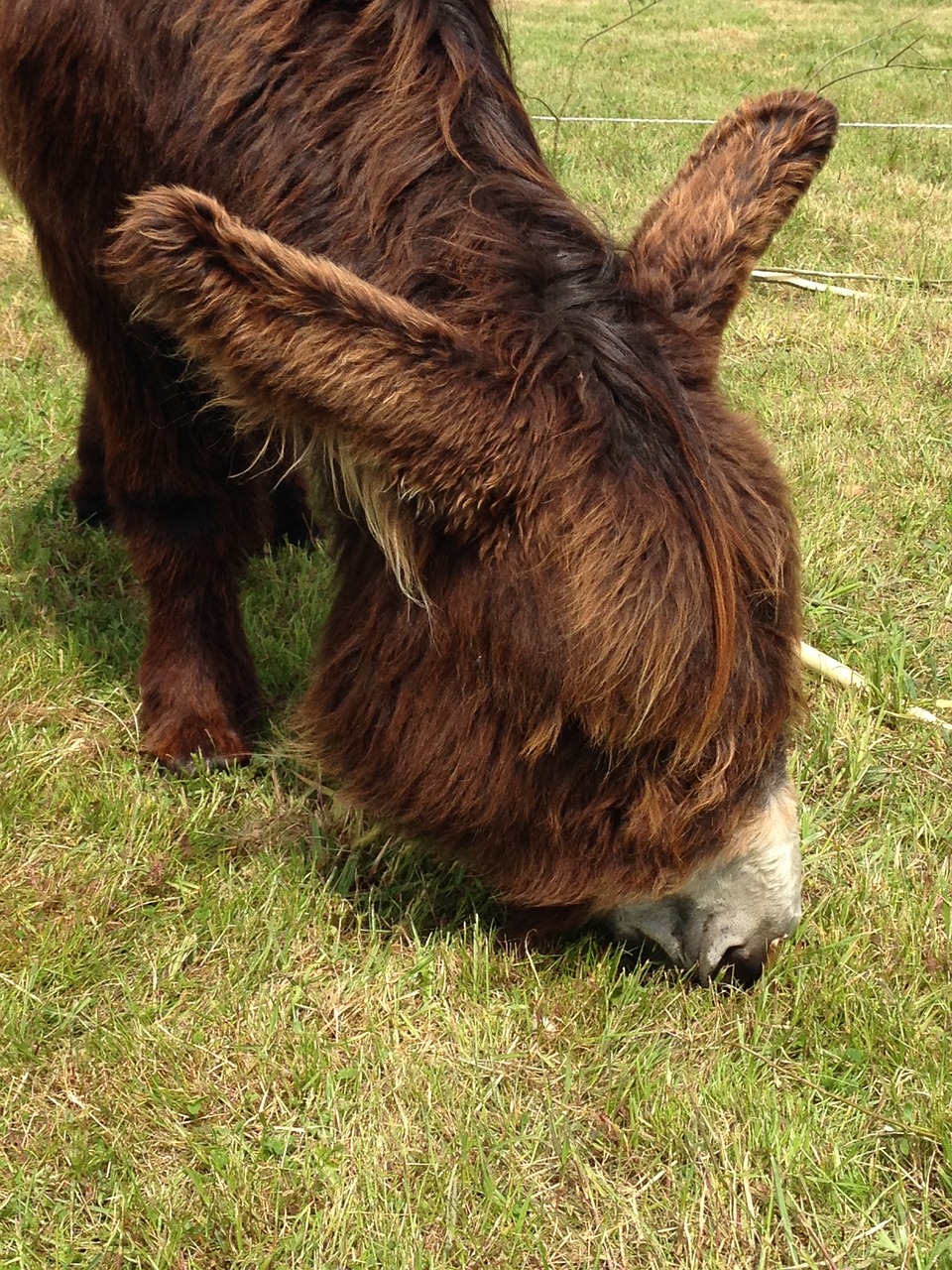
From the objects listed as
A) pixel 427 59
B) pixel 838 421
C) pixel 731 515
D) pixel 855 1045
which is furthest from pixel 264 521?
pixel 838 421

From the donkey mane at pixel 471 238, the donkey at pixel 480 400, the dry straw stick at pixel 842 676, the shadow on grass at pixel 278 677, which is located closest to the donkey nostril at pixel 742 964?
the donkey at pixel 480 400

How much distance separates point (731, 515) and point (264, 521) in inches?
59.2

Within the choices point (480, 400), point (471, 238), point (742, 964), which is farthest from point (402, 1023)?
point (471, 238)

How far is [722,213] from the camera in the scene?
2.32 meters

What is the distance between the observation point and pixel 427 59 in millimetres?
2213

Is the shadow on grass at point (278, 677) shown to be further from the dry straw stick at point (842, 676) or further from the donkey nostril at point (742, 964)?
the dry straw stick at point (842, 676)

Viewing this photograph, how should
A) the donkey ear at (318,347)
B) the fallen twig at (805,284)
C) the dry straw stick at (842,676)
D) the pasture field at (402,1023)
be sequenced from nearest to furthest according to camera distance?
the donkey ear at (318,347) → the pasture field at (402,1023) → the dry straw stick at (842,676) → the fallen twig at (805,284)

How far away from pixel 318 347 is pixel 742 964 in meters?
1.39

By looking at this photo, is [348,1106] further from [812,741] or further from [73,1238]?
[812,741]

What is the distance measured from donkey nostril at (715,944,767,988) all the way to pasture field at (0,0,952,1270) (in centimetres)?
6

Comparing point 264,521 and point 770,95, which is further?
point 264,521

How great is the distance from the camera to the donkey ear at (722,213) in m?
2.21

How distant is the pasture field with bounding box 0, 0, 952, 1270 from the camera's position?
6.95 feet

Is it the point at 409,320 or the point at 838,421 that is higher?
the point at 409,320
